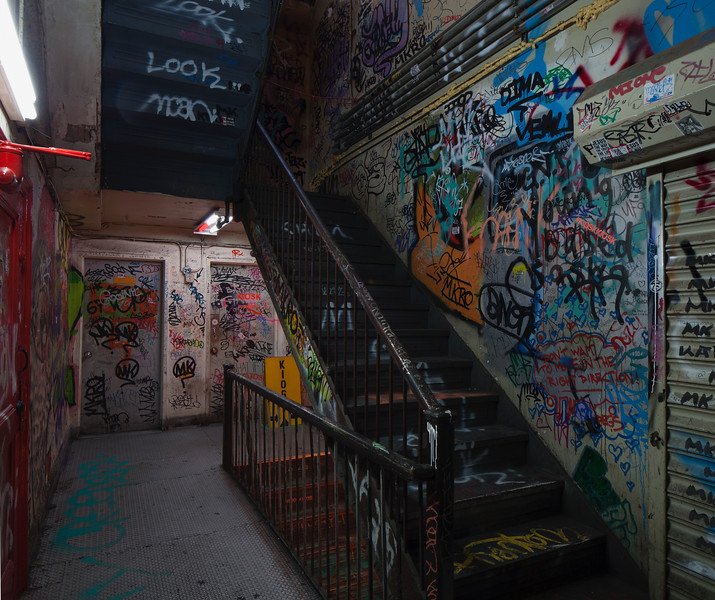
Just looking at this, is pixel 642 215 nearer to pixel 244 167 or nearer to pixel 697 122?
pixel 697 122

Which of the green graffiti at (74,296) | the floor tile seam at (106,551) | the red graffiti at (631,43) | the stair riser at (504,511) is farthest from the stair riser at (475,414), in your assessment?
the green graffiti at (74,296)

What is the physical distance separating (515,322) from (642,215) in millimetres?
1176

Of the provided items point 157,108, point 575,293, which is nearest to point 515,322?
point 575,293

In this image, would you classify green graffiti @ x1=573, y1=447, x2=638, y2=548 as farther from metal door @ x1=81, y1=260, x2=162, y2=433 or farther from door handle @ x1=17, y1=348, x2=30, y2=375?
metal door @ x1=81, y1=260, x2=162, y2=433

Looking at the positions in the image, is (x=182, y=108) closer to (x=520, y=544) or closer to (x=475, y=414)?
(x=475, y=414)

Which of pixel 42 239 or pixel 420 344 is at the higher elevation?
pixel 42 239

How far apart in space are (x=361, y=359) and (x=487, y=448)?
117 cm

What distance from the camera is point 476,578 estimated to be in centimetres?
Answer: 238

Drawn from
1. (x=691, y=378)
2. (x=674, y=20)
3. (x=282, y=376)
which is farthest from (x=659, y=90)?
(x=282, y=376)

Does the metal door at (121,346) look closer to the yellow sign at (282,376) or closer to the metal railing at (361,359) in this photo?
the yellow sign at (282,376)

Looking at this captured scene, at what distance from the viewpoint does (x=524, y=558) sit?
2502mm

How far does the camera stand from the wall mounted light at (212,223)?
5863 mm

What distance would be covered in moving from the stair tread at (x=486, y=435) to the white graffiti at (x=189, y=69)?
12.3ft

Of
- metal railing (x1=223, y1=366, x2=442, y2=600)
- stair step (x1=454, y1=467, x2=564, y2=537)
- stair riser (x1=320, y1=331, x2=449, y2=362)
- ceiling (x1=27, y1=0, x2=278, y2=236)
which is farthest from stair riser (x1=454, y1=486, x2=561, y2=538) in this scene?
ceiling (x1=27, y1=0, x2=278, y2=236)
